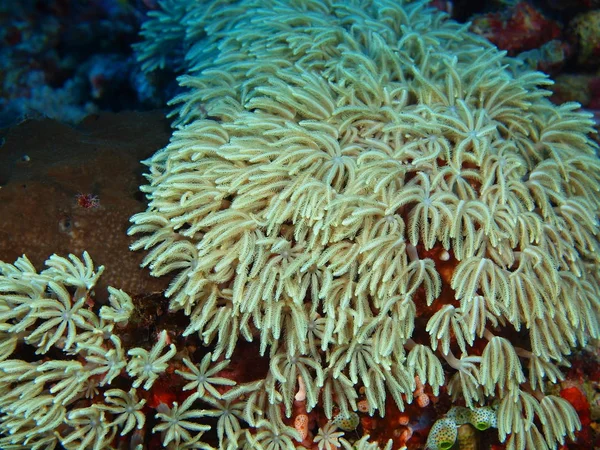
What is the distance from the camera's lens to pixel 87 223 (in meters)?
4.54

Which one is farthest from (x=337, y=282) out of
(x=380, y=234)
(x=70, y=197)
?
(x=70, y=197)

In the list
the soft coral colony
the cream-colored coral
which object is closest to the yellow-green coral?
the soft coral colony

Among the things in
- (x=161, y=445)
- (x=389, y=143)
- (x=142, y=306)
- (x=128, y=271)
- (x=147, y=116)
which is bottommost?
(x=161, y=445)

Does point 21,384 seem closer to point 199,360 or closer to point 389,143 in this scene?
point 199,360

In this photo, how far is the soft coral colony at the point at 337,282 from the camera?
410 centimetres

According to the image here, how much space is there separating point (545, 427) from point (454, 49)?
14.8 ft

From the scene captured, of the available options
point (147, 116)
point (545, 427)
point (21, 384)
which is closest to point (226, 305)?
point (21, 384)

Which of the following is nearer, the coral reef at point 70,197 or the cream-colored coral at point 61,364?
the cream-colored coral at point 61,364

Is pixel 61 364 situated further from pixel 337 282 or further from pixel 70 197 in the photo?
pixel 337 282

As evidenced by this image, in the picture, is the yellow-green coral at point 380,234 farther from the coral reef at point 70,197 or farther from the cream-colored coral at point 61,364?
the cream-colored coral at point 61,364

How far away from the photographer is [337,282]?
4.22 metres

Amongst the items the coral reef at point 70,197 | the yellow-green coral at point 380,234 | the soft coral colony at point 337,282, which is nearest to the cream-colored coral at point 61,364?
the soft coral colony at point 337,282

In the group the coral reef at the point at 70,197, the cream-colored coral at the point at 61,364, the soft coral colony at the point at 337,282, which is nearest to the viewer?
the cream-colored coral at the point at 61,364

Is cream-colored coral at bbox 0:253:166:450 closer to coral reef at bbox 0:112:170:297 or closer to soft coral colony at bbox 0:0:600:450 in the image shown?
soft coral colony at bbox 0:0:600:450
